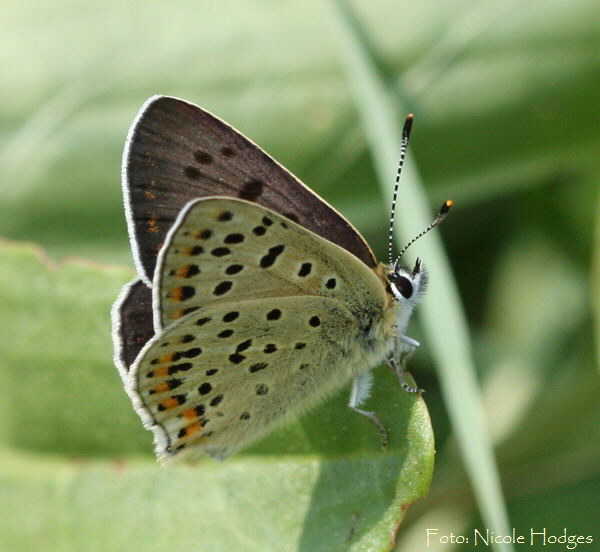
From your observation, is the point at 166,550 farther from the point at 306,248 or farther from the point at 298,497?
the point at 306,248

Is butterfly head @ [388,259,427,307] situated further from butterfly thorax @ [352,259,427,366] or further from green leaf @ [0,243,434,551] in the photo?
green leaf @ [0,243,434,551]

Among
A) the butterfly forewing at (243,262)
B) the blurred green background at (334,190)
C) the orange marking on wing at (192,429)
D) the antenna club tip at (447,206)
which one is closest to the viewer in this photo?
the butterfly forewing at (243,262)

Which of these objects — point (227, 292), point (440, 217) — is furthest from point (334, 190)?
point (227, 292)

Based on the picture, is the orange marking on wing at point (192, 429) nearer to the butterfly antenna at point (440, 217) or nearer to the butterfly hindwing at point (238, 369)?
the butterfly hindwing at point (238, 369)

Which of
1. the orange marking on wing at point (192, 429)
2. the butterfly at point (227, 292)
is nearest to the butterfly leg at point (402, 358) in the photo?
the butterfly at point (227, 292)

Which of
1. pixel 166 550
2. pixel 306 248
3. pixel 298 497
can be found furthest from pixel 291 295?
pixel 166 550

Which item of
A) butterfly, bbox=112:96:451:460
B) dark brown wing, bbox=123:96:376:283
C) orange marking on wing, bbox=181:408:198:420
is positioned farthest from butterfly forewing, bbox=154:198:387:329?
orange marking on wing, bbox=181:408:198:420
